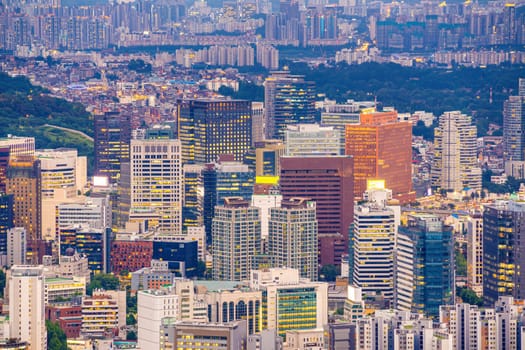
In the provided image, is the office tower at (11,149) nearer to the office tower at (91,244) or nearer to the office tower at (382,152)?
the office tower at (91,244)

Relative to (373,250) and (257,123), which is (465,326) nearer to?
(373,250)

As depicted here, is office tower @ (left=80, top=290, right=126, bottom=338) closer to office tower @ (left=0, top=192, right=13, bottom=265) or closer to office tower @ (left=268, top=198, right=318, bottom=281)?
office tower @ (left=268, top=198, right=318, bottom=281)

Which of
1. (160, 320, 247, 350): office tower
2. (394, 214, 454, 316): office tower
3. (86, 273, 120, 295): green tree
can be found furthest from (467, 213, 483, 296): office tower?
(160, 320, 247, 350): office tower

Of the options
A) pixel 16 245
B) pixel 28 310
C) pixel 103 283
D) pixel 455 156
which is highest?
pixel 28 310

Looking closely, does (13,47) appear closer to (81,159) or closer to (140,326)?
(81,159)

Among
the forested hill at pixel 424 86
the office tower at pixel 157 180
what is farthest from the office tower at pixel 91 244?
the forested hill at pixel 424 86

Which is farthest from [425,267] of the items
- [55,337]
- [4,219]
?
[4,219]
